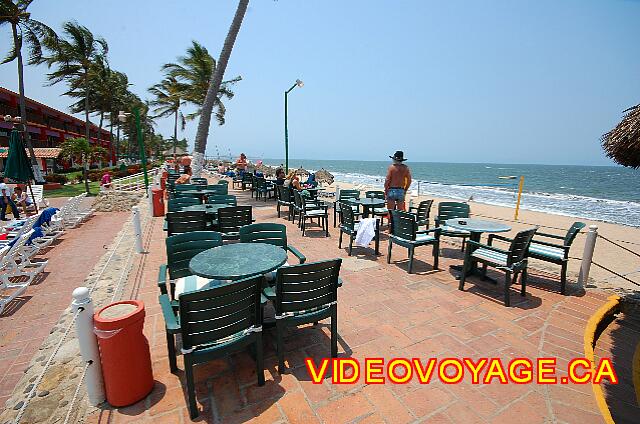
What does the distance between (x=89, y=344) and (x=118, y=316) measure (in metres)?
0.29

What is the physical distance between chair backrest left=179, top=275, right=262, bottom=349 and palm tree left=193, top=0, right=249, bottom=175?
1204 centimetres

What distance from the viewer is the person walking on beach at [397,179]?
6.80m

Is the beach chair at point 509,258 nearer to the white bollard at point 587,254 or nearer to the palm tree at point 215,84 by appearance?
the white bollard at point 587,254

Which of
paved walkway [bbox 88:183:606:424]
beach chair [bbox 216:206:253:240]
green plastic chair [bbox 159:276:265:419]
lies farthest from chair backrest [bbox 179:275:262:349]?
beach chair [bbox 216:206:253:240]

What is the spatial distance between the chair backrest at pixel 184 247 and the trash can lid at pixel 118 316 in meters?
0.91

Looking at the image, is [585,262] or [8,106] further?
[8,106]

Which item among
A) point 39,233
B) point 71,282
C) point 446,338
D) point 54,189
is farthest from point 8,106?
point 446,338

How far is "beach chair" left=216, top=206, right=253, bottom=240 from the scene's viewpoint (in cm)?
534

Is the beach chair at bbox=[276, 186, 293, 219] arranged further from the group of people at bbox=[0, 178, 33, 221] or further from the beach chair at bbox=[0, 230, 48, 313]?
the group of people at bbox=[0, 178, 33, 221]

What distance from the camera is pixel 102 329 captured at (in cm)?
212

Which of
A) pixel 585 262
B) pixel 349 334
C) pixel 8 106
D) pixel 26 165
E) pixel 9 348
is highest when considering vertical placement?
pixel 8 106

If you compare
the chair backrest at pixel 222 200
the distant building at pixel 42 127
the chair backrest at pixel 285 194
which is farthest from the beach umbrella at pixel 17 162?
the distant building at pixel 42 127

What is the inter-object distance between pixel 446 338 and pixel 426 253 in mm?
3062

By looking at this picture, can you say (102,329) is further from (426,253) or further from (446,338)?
(426,253)
